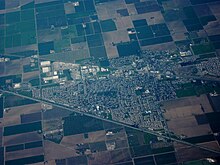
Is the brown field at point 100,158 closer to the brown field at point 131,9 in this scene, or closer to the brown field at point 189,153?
the brown field at point 189,153

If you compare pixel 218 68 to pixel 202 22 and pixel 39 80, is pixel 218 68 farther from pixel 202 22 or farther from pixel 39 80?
pixel 39 80

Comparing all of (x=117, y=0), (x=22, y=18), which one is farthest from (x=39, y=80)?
(x=117, y=0)

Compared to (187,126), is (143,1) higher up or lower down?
higher up

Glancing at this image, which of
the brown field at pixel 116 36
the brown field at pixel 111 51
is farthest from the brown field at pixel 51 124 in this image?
the brown field at pixel 116 36

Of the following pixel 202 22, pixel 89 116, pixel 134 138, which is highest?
pixel 202 22

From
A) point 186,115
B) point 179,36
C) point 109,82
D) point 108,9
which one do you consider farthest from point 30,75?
point 179,36

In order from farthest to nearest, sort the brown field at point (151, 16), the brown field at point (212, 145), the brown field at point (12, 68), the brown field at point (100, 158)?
the brown field at point (151, 16), the brown field at point (12, 68), the brown field at point (100, 158), the brown field at point (212, 145)

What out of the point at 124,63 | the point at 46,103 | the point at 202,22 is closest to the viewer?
the point at 46,103
